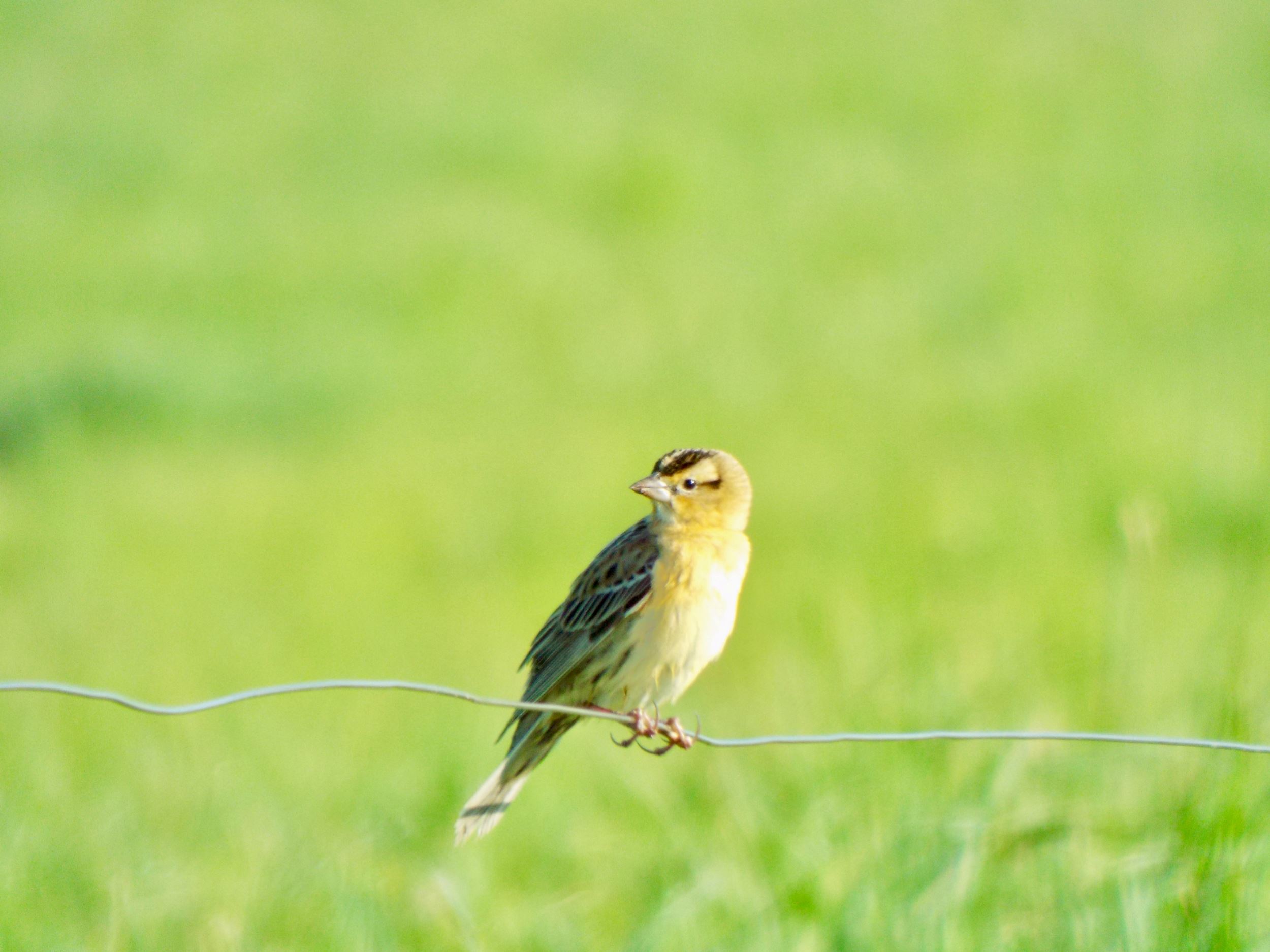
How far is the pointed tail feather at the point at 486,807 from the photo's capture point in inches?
176

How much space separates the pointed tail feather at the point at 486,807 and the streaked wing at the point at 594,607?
14.0 inches

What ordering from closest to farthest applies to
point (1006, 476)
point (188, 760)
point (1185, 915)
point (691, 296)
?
point (1185, 915) → point (188, 760) → point (1006, 476) → point (691, 296)

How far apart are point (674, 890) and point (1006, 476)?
9984 mm

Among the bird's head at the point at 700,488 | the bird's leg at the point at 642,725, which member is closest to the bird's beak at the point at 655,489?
the bird's head at the point at 700,488

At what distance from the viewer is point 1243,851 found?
15.6 feet

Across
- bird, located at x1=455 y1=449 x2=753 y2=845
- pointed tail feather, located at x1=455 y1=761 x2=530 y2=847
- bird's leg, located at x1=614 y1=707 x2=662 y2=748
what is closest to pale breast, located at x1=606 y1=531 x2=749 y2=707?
Result: bird, located at x1=455 y1=449 x2=753 y2=845

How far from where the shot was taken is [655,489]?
4.62m

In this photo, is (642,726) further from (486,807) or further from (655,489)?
(655,489)

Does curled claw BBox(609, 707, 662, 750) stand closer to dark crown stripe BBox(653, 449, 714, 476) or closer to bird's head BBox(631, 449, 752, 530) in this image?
bird's head BBox(631, 449, 752, 530)

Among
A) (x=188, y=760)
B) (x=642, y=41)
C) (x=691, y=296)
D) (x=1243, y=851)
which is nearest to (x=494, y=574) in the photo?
(x=188, y=760)

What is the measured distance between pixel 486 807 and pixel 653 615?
78cm

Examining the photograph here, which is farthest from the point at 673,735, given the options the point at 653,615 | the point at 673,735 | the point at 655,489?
the point at 655,489

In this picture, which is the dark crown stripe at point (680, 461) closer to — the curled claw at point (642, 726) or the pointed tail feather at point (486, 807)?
the curled claw at point (642, 726)

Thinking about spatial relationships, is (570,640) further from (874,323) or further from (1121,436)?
(874,323)
